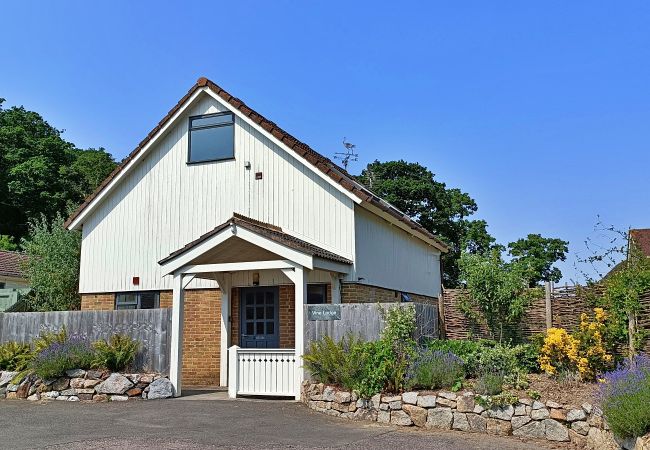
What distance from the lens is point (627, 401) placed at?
8555 millimetres

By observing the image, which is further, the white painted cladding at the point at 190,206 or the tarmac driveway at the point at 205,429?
the white painted cladding at the point at 190,206

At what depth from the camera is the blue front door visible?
16.3 m

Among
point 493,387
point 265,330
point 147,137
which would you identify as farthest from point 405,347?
point 147,137

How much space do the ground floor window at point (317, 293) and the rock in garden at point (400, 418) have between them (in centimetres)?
499

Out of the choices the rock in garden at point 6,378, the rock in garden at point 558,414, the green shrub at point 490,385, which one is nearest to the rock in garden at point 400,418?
the green shrub at point 490,385

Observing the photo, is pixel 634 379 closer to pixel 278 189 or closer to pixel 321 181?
pixel 321 181

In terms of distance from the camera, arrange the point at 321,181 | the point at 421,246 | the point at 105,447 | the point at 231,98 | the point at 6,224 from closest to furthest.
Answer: the point at 105,447 < the point at 321,181 < the point at 231,98 < the point at 421,246 < the point at 6,224

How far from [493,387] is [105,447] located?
6120 mm

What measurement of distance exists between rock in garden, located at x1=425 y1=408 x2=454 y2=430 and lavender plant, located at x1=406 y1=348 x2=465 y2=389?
53 cm

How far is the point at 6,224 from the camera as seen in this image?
4428 centimetres

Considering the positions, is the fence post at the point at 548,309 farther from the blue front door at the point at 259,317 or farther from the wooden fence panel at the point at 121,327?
the wooden fence panel at the point at 121,327

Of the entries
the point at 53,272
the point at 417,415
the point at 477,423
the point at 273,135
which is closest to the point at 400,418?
the point at 417,415

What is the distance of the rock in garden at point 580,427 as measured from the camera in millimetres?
9723

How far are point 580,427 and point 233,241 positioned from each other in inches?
318
